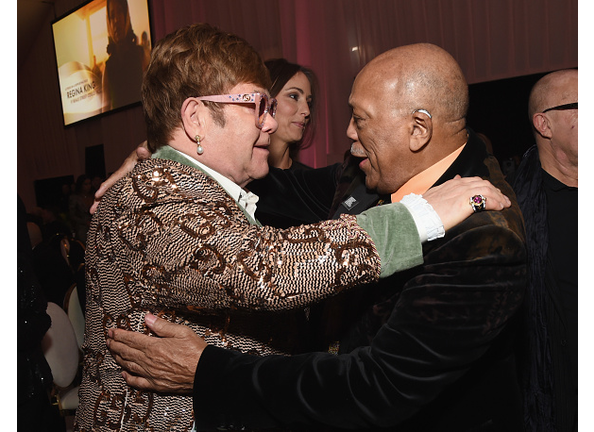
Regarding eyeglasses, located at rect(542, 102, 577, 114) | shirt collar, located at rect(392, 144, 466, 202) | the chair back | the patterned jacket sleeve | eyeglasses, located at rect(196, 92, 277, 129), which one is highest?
eyeglasses, located at rect(542, 102, 577, 114)

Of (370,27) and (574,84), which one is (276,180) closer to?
(574,84)

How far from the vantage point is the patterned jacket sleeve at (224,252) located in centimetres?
104

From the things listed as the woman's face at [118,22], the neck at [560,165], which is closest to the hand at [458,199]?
the neck at [560,165]

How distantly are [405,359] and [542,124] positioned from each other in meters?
2.21

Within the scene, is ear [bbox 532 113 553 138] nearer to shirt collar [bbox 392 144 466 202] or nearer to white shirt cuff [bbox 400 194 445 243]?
shirt collar [bbox 392 144 466 202]

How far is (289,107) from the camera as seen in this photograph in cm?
334

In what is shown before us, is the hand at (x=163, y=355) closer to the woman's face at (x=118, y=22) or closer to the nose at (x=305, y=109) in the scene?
the nose at (x=305, y=109)

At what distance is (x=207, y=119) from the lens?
1.38 metres

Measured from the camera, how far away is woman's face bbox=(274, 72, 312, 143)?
130 inches

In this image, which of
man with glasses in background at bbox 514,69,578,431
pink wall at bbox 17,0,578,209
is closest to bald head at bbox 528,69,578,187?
man with glasses in background at bbox 514,69,578,431

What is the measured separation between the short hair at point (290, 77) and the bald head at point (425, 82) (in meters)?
1.88

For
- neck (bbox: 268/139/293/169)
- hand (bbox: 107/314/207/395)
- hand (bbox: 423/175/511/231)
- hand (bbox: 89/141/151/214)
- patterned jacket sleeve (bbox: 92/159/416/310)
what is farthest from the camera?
neck (bbox: 268/139/293/169)

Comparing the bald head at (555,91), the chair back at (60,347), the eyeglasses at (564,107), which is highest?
the bald head at (555,91)
